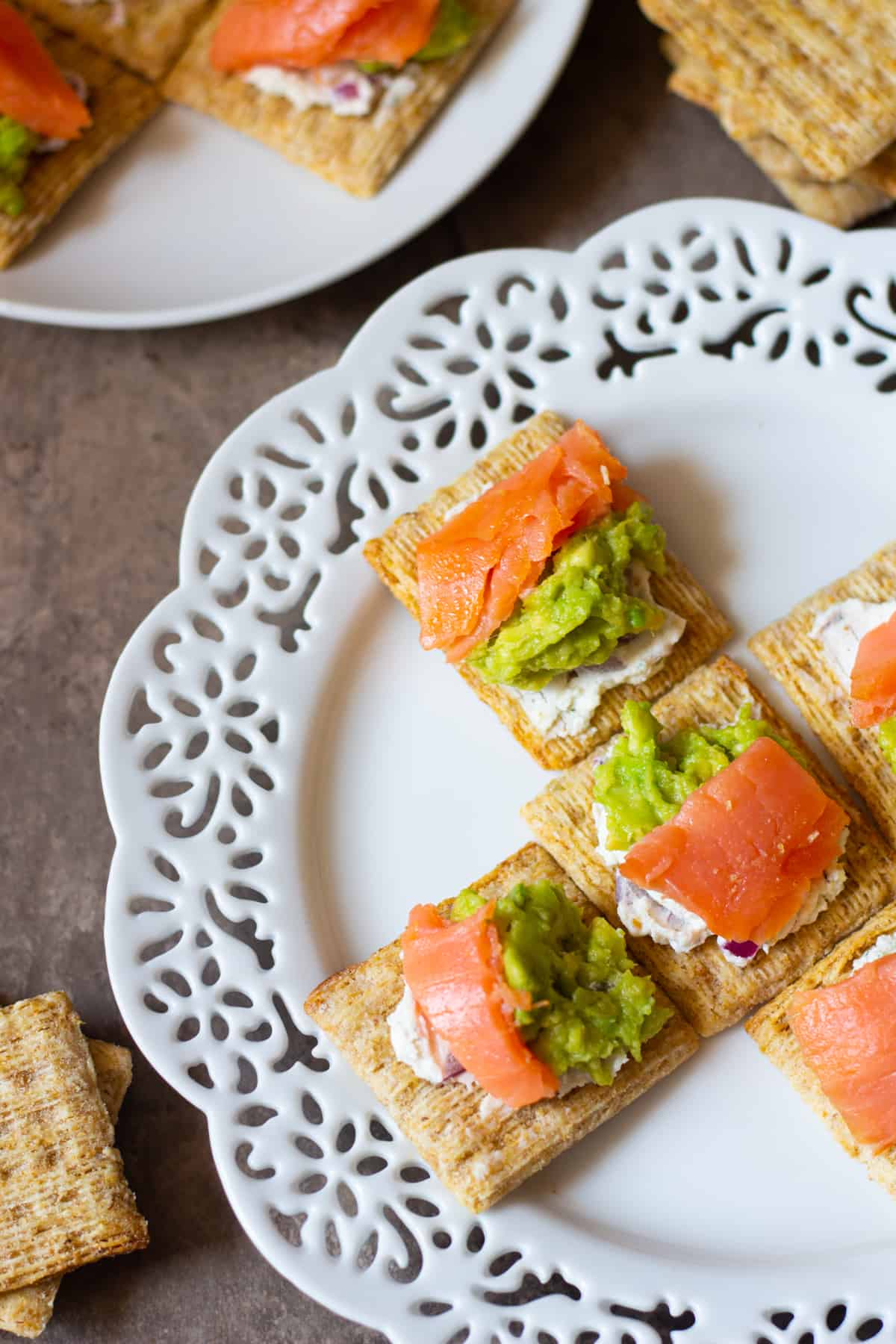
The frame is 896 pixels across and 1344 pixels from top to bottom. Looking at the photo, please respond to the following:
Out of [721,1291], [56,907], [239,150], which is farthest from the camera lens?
[239,150]

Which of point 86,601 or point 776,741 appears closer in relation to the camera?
point 776,741

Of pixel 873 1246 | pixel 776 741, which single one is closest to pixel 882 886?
pixel 776 741

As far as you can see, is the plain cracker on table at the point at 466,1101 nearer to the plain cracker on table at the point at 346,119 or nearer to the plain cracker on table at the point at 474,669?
the plain cracker on table at the point at 474,669

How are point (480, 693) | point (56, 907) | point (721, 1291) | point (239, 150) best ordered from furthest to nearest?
point (239, 150) → point (56, 907) → point (480, 693) → point (721, 1291)

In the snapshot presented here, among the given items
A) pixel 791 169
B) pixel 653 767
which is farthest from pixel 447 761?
pixel 791 169

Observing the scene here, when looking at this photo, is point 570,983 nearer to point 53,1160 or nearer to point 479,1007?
point 479,1007

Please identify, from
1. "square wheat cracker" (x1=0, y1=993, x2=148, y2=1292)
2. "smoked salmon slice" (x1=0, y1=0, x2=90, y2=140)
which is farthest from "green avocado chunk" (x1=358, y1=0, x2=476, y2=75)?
"square wheat cracker" (x1=0, y1=993, x2=148, y2=1292)

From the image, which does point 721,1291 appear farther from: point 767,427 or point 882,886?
point 767,427

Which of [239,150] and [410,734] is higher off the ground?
[239,150]
